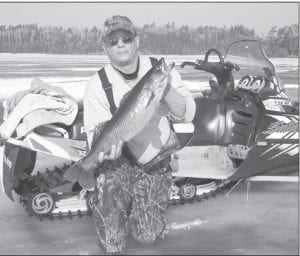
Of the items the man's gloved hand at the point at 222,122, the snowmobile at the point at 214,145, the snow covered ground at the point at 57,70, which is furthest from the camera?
the snow covered ground at the point at 57,70

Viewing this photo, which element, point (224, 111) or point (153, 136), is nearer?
point (153, 136)

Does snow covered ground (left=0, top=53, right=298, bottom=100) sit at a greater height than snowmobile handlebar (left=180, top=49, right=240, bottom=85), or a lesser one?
lesser

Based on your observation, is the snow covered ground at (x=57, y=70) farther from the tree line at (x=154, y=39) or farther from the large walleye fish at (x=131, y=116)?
the large walleye fish at (x=131, y=116)

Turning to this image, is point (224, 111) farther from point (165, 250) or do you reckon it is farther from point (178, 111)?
point (165, 250)

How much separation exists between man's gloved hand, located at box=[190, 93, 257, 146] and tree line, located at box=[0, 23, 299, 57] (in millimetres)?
6838

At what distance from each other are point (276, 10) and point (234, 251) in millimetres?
10790

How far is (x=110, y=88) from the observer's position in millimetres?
2902

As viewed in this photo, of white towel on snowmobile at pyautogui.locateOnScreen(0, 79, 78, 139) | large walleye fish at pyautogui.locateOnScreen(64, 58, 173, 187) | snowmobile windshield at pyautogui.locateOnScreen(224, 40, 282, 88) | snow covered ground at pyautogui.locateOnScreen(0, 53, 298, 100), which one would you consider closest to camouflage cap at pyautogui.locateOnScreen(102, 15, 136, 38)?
large walleye fish at pyautogui.locateOnScreen(64, 58, 173, 187)

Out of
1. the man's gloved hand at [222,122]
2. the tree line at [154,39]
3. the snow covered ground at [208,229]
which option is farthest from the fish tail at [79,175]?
the tree line at [154,39]

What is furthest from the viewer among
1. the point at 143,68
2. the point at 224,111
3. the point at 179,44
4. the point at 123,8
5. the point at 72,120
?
the point at 179,44

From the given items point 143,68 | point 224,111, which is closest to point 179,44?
point 224,111

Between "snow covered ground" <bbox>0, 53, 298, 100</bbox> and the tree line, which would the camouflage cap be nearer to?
"snow covered ground" <bbox>0, 53, 298, 100</bbox>

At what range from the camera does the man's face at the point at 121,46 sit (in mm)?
2891

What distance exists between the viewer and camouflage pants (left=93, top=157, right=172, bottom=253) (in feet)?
9.68
